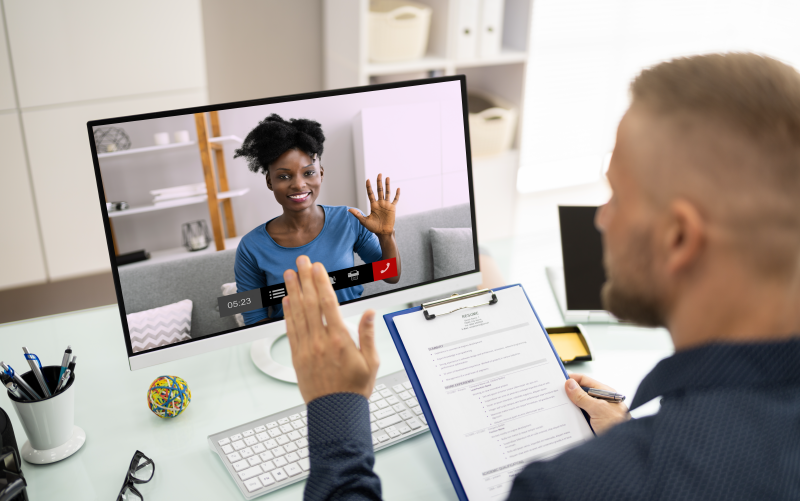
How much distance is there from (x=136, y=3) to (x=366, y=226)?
1.73 metres

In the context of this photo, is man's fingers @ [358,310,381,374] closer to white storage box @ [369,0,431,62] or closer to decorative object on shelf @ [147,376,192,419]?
decorative object on shelf @ [147,376,192,419]

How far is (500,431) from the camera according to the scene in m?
0.90

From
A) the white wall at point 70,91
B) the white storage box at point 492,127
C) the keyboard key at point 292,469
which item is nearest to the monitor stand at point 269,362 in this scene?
the keyboard key at point 292,469

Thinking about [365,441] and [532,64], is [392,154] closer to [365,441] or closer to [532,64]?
[365,441]

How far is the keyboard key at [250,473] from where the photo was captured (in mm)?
882

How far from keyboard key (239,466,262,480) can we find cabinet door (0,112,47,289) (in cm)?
196

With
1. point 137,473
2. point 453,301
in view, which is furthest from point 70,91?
point 453,301

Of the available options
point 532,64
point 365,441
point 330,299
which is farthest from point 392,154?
point 532,64

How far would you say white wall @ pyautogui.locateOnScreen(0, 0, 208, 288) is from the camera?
218cm

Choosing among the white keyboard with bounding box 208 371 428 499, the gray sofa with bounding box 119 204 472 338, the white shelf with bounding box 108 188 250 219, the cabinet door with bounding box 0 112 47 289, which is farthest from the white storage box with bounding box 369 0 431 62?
the white keyboard with bounding box 208 371 428 499

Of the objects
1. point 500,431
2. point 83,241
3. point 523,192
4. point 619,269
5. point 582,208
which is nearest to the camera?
point 619,269

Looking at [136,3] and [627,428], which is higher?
[136,3]

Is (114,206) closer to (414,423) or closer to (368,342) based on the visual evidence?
(368,342)

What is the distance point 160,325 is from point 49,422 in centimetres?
21
